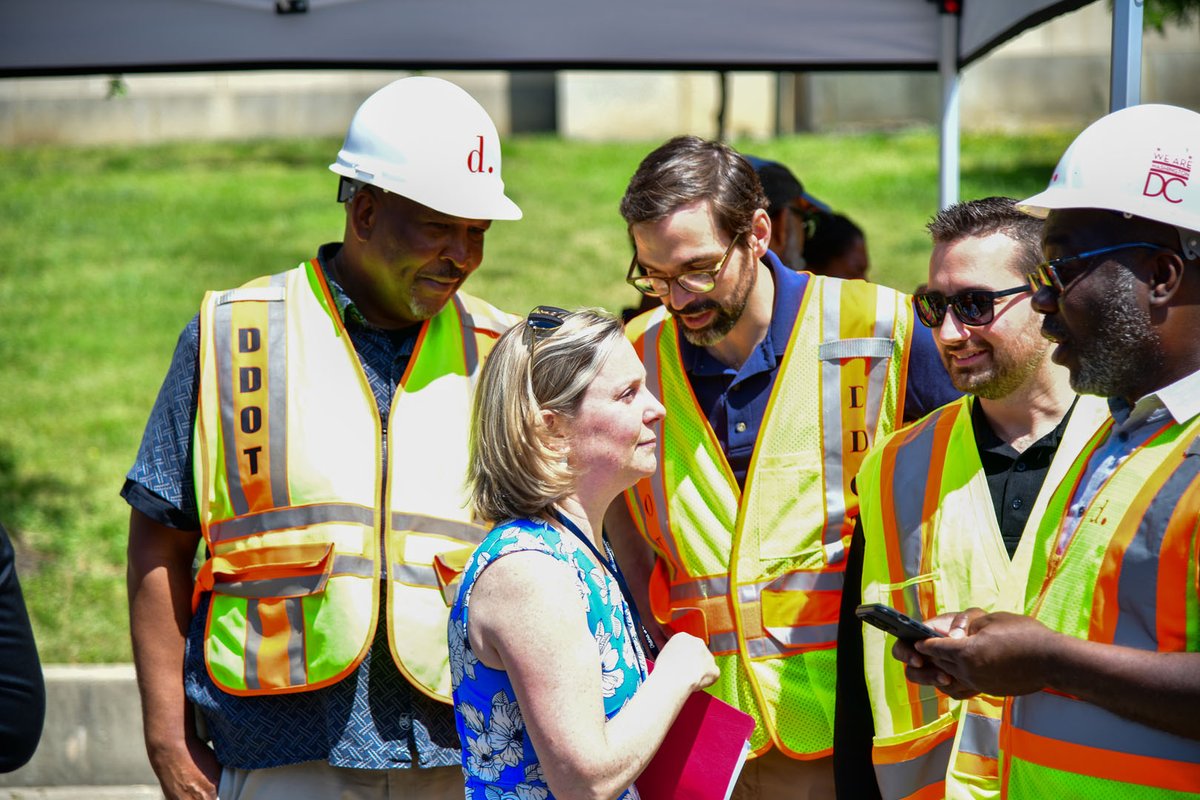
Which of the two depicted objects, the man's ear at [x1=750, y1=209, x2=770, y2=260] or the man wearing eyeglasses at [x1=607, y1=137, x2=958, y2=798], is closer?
the man wearing eyeglasses at [x1=607, y1=137, x2=958, y2=798]

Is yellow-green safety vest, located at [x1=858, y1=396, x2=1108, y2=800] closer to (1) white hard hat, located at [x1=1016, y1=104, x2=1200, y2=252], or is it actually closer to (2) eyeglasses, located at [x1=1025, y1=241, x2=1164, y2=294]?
(2) eyeglasses, located at [x1=1025, y1=241, x2=1164, y2=294]

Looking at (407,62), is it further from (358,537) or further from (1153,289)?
(1153,289)

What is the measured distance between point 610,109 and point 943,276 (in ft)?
42.7

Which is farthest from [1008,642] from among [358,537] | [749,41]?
[749,41]

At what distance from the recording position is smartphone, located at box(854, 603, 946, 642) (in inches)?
86.8

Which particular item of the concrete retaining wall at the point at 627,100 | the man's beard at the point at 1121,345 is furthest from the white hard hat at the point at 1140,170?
the concrete retaining wall at the point at 627,100

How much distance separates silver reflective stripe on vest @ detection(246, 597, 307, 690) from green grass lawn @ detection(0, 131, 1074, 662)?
11.7 feet

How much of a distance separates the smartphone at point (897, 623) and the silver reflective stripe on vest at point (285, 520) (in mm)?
1307

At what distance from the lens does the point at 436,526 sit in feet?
10.3

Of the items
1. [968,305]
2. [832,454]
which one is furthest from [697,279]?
[968,305]

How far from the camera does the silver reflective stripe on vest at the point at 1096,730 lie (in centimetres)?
210

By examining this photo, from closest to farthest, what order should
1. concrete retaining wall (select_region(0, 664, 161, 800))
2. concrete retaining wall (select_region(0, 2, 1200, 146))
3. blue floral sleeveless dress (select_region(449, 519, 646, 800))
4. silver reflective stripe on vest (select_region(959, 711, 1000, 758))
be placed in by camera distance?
blue floral sleeveless dress (select_region(449, 519, 646, 800)) < silver reflective stripe on vest (select_region(959, 711, 1000, 758)) < concrete retaining wall (select_region(0, 664, 161, 800)) < concrete retaining wall (select_region(0, 2, 1200, 146))

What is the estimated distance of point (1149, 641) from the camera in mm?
2107

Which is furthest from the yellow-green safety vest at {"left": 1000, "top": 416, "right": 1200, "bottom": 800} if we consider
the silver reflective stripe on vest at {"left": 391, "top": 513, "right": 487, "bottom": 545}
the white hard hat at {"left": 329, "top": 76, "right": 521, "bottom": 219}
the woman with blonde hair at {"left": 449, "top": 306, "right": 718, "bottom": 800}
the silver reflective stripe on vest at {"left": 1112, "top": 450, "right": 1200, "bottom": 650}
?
the white hard hat at {"left": 329, "top": 76, "right": 521, "bottom": 219}
